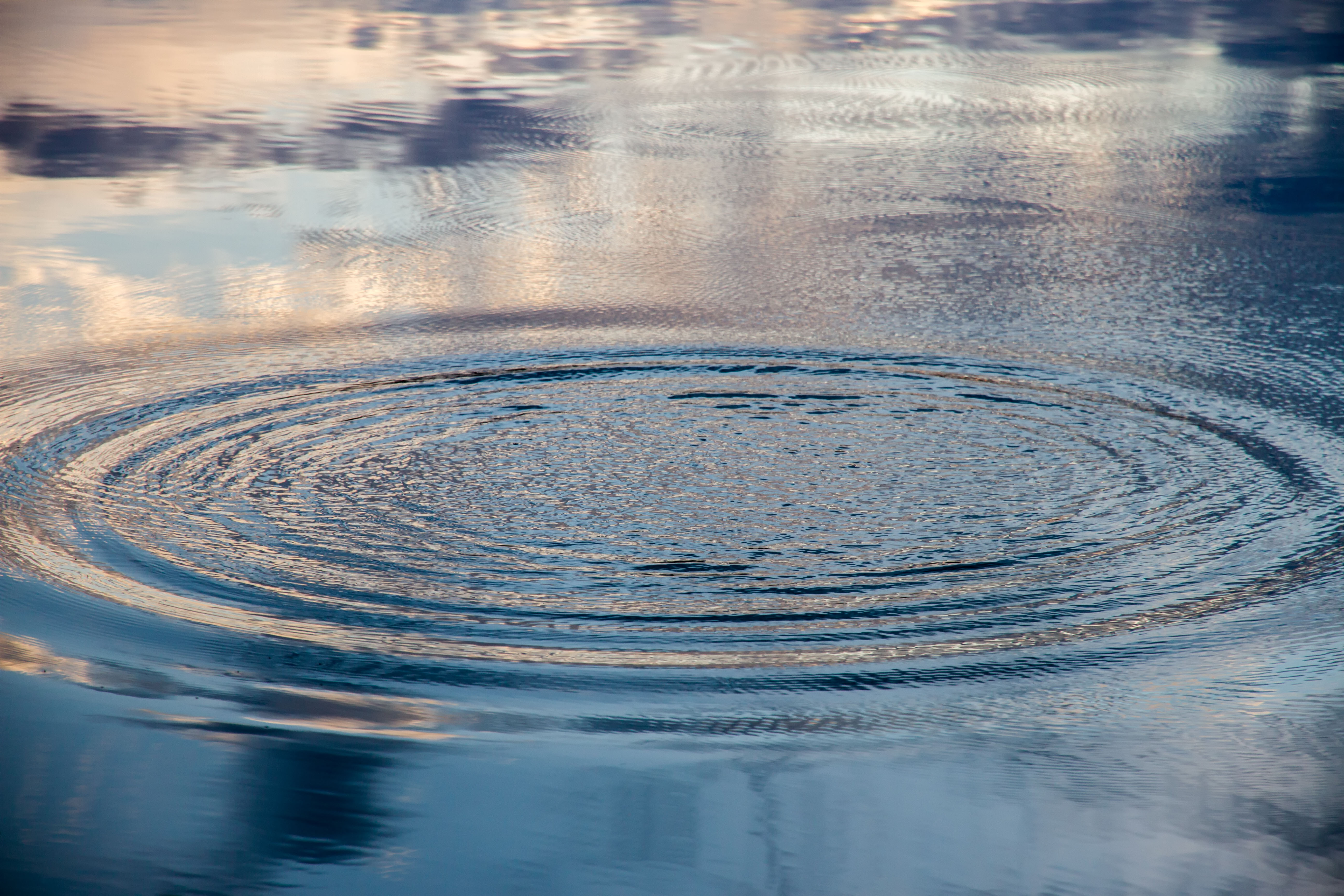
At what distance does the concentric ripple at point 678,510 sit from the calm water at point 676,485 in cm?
2

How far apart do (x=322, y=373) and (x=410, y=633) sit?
202 cm

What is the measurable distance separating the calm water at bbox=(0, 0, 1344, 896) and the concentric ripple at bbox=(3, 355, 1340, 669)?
0.7 inches

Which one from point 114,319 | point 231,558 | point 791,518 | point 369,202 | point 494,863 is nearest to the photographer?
point 494,863

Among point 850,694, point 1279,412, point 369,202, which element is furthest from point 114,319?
point 1279,412

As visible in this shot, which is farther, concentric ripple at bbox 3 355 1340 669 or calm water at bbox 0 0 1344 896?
concentric ripple at bbox 3 355 1340 669

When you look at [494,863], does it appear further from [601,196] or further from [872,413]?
[601,196]

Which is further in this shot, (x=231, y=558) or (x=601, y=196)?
(x=601, y=196)

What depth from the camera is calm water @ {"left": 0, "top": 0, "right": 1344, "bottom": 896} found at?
240cm

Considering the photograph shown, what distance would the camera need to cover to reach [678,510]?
12.6ft

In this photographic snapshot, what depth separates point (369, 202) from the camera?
6738mm

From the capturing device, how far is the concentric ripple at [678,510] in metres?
3.19

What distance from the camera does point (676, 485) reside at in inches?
158

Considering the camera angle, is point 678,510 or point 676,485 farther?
point 676,485

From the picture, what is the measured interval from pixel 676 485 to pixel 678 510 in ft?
0.59
